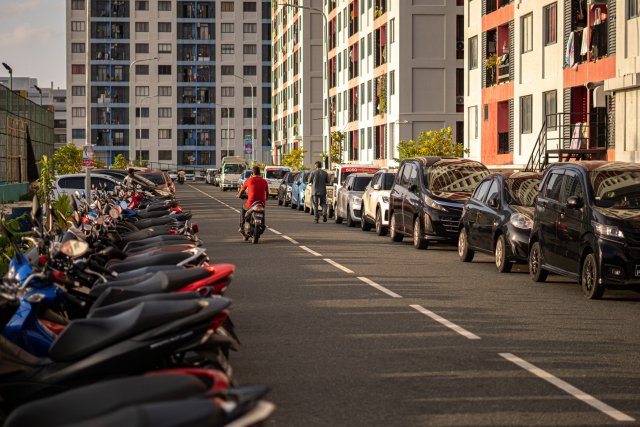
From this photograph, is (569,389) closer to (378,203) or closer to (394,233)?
(394,233)


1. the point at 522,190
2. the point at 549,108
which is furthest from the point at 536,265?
the point at 549,108

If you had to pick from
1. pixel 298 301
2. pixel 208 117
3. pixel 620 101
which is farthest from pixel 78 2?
pixel 298 301

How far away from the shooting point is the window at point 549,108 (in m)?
37.3

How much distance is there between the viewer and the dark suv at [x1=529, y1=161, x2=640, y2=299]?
47.6ft

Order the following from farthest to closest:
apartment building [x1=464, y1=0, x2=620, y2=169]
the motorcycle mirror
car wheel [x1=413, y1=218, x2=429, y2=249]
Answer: apartment building [x1=464, y1=0, x2=620, y2=169], car wheel [x1=413, y1=218, x2=429, y2=249], the motorcycle mirror

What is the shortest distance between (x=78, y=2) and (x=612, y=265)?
459 feet

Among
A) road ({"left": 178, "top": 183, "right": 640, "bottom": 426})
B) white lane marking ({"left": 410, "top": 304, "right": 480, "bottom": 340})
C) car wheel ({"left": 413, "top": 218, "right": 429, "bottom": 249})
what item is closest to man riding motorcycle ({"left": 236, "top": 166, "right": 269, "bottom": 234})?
car wheel ({"left": 413, "top": 218, "right": 429, "bottom": 249})

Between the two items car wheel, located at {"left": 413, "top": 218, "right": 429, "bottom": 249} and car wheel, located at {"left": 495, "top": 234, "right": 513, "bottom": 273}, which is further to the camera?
car wheel, located at {"left": 413, "top": 218, "right": 429, "bottom": 249}

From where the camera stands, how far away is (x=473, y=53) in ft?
158

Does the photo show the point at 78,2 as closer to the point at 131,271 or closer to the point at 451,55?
the point at 451,55

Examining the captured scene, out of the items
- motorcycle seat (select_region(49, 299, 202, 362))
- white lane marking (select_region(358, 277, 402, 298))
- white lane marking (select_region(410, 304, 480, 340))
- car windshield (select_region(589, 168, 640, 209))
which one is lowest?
white lane marking (select_region(410, 304, 480, 340))

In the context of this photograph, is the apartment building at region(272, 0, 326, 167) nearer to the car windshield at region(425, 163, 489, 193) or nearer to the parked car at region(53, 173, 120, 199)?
the parked car at region(53, 173, 120, 199)

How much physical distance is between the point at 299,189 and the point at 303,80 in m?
50.5

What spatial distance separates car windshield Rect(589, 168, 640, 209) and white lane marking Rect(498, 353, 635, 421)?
19.4ft
